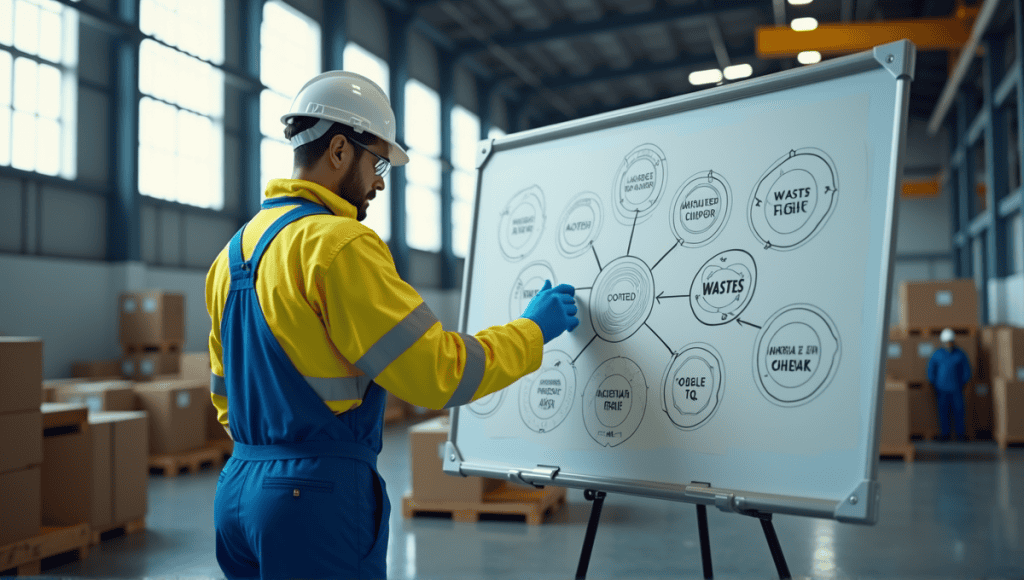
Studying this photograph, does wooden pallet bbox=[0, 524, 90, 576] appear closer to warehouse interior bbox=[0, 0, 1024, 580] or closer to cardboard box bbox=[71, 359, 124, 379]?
warehouse interior bbox=[0, 0, 1024, 580]

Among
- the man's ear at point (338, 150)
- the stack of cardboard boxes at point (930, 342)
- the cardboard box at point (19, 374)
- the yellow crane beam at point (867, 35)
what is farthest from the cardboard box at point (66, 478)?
the yellow crane beam at point (867, 35)

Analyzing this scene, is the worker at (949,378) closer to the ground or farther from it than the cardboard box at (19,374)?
closer to the ground

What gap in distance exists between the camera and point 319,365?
172 cm

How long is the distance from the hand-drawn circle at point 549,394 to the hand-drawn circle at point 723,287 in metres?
0.49

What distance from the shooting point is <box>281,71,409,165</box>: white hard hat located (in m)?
1.93

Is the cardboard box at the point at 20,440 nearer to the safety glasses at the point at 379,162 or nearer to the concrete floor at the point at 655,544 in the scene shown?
the concrete floor at the point at 655,544

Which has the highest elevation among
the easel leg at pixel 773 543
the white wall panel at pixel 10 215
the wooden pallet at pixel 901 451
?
the white wall panel at pixel 10 215

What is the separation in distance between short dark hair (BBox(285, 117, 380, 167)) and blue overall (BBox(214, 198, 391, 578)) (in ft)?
0.58

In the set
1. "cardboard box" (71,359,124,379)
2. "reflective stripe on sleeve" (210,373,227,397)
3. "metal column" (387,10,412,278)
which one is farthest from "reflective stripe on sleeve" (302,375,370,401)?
"metal column" (387,10,412,278)

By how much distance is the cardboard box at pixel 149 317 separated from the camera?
8867mm

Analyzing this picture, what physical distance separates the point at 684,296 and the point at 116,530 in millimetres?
4929

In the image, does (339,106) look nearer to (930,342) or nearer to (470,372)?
(470,372)

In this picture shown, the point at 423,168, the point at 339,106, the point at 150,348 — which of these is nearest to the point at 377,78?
the point at 423,168

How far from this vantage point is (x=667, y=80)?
2025 cm
